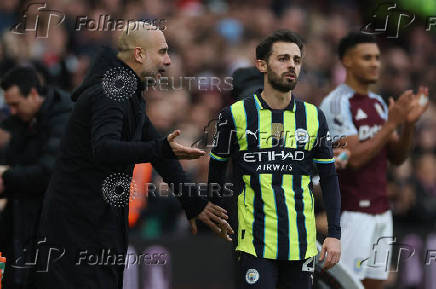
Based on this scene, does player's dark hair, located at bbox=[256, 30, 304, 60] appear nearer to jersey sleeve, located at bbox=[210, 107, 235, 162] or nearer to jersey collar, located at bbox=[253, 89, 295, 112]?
jersey collar, located at bbox=[253, 89, 295, 112]

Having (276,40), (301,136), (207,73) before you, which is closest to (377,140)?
(301,136)

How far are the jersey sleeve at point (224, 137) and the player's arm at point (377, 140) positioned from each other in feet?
5.88

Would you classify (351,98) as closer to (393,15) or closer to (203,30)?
(203,30)

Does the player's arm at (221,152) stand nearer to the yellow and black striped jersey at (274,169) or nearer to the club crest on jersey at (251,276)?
the yellow and black striped jersey at (274,169)

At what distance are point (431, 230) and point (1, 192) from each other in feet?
20.6

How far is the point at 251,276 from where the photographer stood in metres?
5.75

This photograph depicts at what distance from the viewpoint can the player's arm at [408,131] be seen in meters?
7.42

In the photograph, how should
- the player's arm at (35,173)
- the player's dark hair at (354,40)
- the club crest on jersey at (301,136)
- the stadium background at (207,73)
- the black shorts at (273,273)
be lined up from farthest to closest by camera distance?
the stadium background at (207,73) < the player's dark hair at (354,40) < the player's arm at (35,173) < the club crest on jersey at (301,136) < the black shorts at (273,273)

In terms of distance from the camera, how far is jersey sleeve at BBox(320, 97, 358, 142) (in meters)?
7.56

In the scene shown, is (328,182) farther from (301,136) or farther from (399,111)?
(399,111)

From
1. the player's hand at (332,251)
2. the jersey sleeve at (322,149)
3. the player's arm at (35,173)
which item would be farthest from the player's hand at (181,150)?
the player's arm at (35,173)

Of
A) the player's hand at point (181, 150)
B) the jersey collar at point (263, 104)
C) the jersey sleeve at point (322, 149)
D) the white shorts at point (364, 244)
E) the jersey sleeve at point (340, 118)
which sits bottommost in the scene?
the white shorts at point (364, 244)

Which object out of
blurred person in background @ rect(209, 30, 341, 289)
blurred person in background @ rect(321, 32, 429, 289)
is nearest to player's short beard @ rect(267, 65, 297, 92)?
blurred person in background @ rect(209, 30, 341, 289)

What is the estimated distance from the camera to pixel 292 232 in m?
5.76
